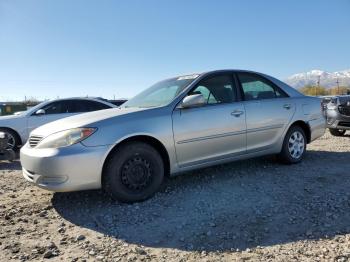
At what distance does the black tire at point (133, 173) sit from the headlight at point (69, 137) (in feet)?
1.31

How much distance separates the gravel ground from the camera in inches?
135

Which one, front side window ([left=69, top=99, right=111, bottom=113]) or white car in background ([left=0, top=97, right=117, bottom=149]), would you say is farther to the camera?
front side window ([left=69, top=99, right=111, bottom=113])

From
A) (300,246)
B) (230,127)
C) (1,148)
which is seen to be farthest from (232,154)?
(1,148)

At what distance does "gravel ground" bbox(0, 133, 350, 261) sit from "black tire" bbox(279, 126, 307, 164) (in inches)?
19.1

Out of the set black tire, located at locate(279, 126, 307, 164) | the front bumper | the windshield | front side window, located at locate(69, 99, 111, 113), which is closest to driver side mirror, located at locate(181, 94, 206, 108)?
the windshield

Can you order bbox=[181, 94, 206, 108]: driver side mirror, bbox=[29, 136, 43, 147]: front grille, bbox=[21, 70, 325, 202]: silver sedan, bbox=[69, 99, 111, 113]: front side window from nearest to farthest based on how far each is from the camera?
1. bbox=[21, 70, 325, 202]: silver sedan
2. bbox=[29, 136, 43, 147]: front grille
3. bbox=[181, 94, 206, 108]: driver side mirror
4. bbox=[69, 99, 111, 113]: front side window

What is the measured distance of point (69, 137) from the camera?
4.43 meters

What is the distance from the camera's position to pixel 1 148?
25.4ft

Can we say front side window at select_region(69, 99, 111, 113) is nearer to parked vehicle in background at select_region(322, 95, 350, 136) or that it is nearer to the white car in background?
the white car in background

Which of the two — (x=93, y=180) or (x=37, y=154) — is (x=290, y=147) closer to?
(x=93, y=180)

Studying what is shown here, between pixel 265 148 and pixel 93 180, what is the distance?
2831mm

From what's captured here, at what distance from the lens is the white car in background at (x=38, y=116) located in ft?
31.6

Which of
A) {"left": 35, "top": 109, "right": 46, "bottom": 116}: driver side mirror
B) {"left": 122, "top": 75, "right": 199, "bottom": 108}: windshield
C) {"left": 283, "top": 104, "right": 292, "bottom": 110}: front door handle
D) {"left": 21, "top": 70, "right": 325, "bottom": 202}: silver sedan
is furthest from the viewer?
{"left": 35, "top": 109, "right": 46, "bottom": 116}: driver side mirror

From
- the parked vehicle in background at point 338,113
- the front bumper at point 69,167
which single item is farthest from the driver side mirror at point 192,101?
the parked vehicle in background at point 338,113
